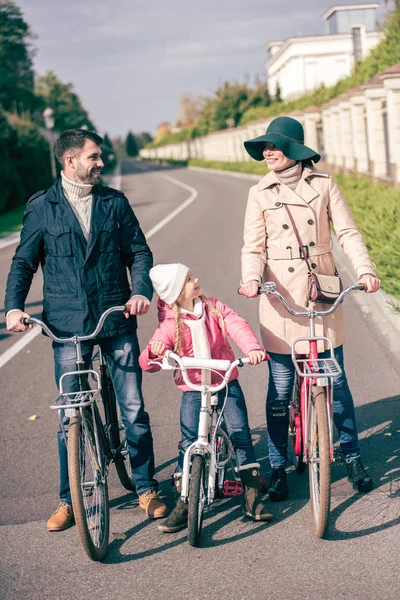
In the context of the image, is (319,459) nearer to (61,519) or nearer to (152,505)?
(152,505)

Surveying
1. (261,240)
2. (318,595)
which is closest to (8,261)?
(261,240)

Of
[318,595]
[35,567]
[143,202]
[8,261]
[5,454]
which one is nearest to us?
[318,595]

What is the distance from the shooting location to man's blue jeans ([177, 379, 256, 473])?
485 cm

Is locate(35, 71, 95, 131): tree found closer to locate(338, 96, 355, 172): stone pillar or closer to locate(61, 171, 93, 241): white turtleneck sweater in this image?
locate(338, 96, 355, 172): stone pillar

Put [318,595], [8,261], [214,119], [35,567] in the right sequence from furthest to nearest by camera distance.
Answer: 1. [214,119]
2. [8,261]
3. [35,567]
4. [318,595]

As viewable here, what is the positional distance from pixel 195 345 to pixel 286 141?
1237mm

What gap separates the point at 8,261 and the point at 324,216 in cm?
1457

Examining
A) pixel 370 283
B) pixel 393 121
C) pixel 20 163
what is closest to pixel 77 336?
pixel 370 283

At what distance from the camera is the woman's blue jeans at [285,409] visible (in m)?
5.17

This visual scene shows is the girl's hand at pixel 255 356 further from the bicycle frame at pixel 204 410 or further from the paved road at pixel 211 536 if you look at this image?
the paved road at pixel 211 536

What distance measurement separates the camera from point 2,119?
3988 centimetres

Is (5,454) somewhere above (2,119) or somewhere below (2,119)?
below

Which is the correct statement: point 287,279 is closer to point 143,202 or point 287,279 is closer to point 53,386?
point 53,386

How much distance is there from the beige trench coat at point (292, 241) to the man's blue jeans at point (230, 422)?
44cm
